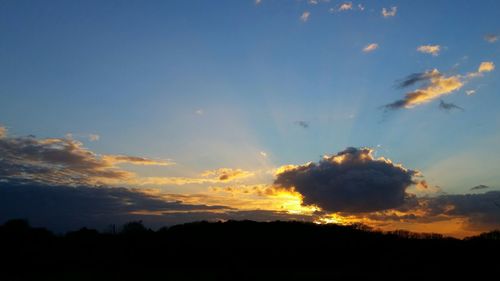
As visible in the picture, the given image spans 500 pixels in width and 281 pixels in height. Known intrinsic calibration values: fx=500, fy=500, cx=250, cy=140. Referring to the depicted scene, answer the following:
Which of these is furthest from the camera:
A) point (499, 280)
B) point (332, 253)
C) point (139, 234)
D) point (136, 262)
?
point (139, 234)

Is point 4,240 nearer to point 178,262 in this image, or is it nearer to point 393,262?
point 178,262

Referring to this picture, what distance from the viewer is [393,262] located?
3342 inches

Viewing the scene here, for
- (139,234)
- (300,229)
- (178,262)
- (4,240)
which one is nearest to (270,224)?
(300,229)

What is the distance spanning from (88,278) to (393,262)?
49.5 m

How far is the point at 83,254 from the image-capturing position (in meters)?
101

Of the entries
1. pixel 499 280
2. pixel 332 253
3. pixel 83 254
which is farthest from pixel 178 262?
pixel 499 280

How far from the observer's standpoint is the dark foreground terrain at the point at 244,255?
77188 millimetres

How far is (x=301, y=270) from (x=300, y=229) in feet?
144

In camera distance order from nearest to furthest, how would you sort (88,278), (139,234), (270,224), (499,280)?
(499,280), (88,278), (139,234), (270,224)

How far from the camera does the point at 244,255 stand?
10275 centimetres

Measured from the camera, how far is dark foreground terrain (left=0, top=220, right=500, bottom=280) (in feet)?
253

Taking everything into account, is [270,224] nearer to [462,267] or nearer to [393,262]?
[393,262]

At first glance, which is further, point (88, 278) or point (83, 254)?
point (83, 254)

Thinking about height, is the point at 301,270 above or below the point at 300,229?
below
